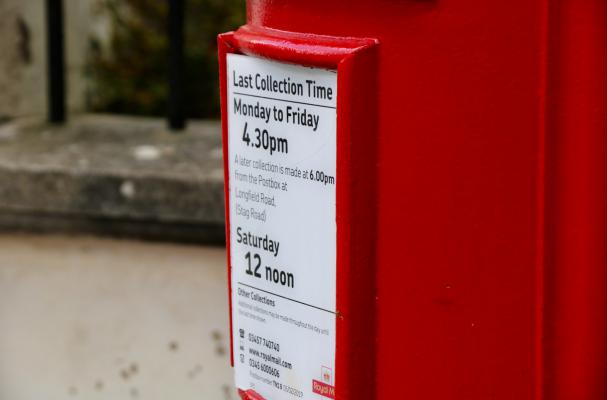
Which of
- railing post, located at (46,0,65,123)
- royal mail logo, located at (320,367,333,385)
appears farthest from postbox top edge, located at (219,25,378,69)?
railing post, located at (46,0,65,123)

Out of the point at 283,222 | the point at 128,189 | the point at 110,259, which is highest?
the point at 283,222

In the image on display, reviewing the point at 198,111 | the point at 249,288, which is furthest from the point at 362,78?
the point at 198,111

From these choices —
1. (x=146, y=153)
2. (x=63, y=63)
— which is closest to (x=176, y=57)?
(x=146, y=153)

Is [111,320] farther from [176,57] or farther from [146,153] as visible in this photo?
[176,57]

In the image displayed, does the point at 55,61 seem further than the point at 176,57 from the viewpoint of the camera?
Yes

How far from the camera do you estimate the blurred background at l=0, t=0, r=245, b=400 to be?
9.66 ft

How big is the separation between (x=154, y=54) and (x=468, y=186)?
2866 millimetres

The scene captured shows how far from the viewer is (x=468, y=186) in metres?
1.29

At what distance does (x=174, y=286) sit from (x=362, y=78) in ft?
6.05

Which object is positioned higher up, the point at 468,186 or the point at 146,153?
the point at 468,186

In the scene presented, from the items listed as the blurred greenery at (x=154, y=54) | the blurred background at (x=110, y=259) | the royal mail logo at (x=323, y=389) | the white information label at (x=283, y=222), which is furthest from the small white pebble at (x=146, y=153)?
the royal mail logo at (x=323, y=389)

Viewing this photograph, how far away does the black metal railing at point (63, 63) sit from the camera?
10.5ft

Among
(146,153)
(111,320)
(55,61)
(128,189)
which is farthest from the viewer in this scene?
(55,61)

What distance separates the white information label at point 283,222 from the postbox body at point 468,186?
0.06ft
